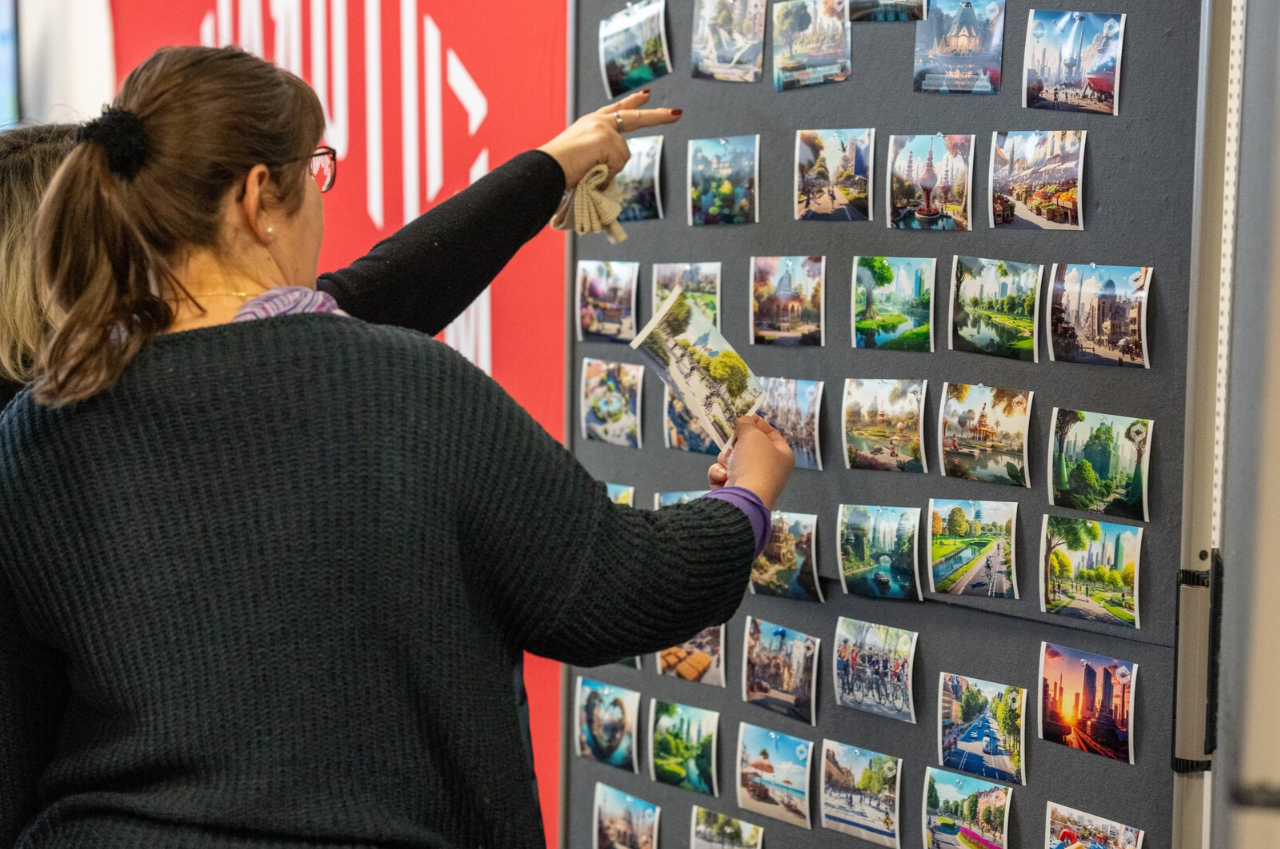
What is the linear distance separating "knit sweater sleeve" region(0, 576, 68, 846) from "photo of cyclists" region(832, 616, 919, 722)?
0.95 metres

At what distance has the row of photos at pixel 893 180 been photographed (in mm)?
1435

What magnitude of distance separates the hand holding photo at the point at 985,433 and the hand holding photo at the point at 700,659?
0.47 meters

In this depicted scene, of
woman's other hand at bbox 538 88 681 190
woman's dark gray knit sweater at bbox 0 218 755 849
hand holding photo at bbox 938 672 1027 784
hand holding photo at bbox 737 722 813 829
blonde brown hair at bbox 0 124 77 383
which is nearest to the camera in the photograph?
woman's dark gray knit sweater at bbox 0 218 755 849

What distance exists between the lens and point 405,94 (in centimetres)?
237

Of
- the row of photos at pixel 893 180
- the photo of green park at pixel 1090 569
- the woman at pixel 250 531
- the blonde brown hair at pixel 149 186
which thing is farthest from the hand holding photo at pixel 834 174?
the blonde brown hair at pixel 149 186

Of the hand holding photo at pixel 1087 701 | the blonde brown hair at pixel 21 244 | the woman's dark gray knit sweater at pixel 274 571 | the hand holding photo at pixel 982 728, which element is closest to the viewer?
the woman's dark gray knit sweater at pixel 274 571

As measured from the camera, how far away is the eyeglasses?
1.21 meters

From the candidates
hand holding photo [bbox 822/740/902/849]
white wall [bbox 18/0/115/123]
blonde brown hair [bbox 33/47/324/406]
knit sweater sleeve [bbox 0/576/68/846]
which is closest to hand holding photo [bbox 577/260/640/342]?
hand holding photo [bbox 822/740/902/849]

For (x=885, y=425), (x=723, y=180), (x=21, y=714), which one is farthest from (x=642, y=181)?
(x=21, y=714)

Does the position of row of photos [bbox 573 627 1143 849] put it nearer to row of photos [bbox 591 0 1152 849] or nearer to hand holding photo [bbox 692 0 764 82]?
row of photos [bbox 591 0 1152 849]

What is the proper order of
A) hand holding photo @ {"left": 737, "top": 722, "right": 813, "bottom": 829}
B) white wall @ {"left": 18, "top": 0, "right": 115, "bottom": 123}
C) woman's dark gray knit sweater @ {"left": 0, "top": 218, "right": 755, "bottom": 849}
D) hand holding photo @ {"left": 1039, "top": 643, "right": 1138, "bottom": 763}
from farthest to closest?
white wall @ {"left": 18, "top": 0, "right": 115, "bottom": 123}, hand holding photo @ {"left": 737, "top": 722, "right": 813, "bottom": 829}, hand holding photo @ {"left": 1039, "top": 643, "right": 1138, "bottom": 763}, woman's dark gray knit sweater @ {"left": 0, "top": 218, "right": 755, "bottom": 849}

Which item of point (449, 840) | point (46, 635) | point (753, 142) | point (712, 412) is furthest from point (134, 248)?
point (753, 142)

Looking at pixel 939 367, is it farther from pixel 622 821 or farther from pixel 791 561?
pixel 622 821

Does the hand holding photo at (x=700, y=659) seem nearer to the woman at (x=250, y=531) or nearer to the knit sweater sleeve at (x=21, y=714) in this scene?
the woman at (x=250, y=531)
